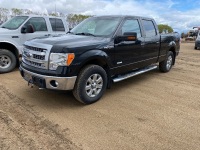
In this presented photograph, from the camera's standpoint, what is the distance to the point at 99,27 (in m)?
5.08

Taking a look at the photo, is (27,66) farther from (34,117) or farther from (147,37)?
(147,37)

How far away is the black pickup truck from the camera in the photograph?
3.86 meters

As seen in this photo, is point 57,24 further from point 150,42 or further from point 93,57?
point 93,57

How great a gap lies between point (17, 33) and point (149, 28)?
4.22 meters

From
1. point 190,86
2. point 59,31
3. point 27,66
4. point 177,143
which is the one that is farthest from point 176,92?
point 59,31

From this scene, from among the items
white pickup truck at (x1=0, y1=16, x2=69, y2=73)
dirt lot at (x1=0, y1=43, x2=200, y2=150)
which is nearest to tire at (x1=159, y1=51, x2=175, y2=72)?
dirt lot at (x1=0, y1=43, x2=200, y2=150)

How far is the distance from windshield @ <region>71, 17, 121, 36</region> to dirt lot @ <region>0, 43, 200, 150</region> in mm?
1474

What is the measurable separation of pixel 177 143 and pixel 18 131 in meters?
2.40

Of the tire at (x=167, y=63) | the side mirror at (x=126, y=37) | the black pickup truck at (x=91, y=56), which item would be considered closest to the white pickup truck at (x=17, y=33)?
the black pickup truck at (x=91, y=56)

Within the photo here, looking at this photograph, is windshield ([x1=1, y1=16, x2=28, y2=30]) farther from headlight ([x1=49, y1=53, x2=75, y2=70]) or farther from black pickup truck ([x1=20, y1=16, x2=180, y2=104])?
headlight ([x1=49, y1=53, x2=75, y2=70])

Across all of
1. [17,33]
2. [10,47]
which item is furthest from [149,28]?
[10,47]

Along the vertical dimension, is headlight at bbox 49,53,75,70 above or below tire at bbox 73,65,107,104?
above

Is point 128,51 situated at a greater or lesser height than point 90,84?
greater

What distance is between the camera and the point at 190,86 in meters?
5.85
